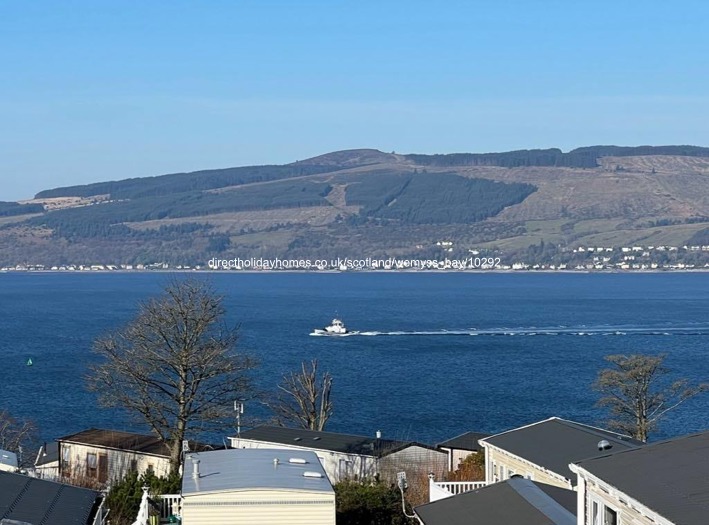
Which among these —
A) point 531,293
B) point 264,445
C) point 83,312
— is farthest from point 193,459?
point 531,293

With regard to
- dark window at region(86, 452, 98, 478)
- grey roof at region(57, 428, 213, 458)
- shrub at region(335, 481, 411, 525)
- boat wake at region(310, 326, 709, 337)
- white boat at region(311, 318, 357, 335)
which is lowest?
boat wake at region(310, 326, 709, 337)

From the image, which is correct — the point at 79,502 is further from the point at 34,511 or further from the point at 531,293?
the point at 531,293

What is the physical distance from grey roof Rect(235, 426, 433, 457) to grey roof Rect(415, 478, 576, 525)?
9648 millimetres

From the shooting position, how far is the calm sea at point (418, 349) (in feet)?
146

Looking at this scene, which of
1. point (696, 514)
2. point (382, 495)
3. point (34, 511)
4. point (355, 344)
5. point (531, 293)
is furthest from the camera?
point (531, 293)

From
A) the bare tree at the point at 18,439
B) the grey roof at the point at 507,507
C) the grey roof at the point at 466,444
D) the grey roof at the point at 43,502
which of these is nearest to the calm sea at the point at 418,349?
the bare tree at the point at 18,439

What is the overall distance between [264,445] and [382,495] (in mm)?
8254

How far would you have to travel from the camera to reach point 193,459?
13312 millimetres

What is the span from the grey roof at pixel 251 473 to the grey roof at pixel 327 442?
818 cm

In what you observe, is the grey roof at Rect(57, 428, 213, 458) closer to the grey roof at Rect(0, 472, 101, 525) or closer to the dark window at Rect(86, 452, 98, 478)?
the dark window at Rect(86, 452, 98, 478)

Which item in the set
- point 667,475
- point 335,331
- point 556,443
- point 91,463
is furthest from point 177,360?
point 335,331

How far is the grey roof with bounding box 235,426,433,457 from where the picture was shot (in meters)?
23.0

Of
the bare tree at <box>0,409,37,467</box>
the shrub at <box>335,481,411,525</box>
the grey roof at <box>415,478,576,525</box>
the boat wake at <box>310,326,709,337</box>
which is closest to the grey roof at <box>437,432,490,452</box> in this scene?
the bare tree at <box>0,409,37,467</box>

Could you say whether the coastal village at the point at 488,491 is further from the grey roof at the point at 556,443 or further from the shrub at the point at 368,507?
the shrub at the point at 368,507
